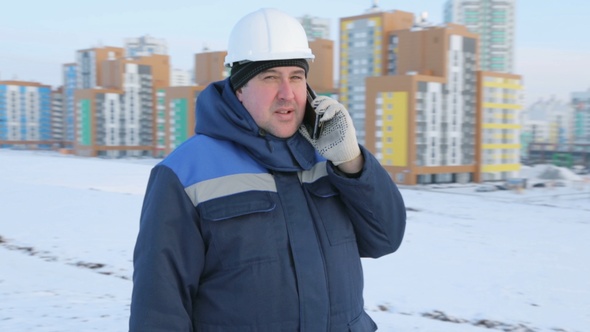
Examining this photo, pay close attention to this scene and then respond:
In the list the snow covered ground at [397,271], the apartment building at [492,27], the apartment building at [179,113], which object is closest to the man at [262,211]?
the snow covered ground at [397,271]

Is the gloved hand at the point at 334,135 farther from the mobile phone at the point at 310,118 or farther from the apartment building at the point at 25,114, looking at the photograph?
the apartment building at the point at 25,114

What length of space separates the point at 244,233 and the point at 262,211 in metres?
0.08

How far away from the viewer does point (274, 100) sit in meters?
1.85

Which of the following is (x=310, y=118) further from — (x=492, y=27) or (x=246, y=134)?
(x=492, y=27)

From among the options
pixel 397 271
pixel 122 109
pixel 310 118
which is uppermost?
pixel 122 109

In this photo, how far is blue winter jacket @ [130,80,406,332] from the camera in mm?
1672

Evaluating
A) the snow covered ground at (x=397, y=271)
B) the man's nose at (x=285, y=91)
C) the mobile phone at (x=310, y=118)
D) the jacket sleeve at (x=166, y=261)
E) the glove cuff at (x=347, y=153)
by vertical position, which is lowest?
the snow covered ground at (x=397, y=271)

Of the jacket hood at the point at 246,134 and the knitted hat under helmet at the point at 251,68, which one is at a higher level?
the knitted hat under helmet at the point at 251,68

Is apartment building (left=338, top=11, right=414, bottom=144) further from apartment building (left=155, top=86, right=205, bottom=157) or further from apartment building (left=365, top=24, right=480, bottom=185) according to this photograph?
apartment building (left=155, top=86, right=205, bottom=157)

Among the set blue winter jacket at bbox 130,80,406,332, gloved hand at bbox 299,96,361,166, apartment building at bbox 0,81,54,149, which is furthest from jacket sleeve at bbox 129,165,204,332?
apartment building at bbox 0,81,54,149

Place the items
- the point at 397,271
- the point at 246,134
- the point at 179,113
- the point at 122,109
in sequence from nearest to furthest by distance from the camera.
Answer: the point at 246,134, the point at 397,271, the point at 179,113, the point at 122,109

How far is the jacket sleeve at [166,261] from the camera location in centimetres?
164

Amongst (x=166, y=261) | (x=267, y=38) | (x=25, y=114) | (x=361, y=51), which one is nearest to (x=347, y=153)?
(x=267, y=38)

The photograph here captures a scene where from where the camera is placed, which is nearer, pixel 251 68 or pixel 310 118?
pixel 251 68
